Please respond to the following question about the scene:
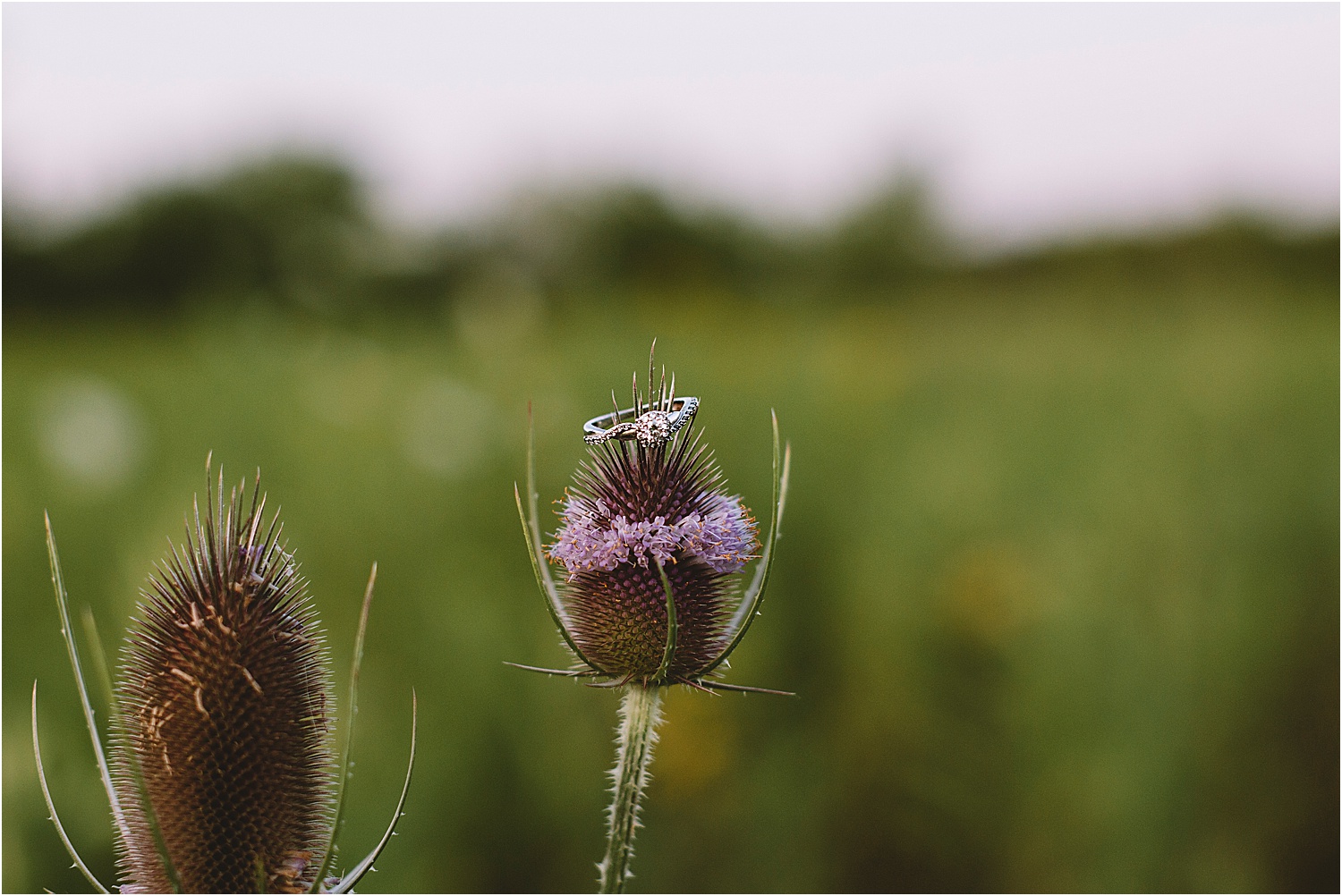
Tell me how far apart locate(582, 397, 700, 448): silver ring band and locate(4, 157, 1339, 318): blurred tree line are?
6878 mm

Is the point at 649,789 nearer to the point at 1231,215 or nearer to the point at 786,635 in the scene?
the point at 786,635

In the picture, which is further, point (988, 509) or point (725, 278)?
point (725, 278)

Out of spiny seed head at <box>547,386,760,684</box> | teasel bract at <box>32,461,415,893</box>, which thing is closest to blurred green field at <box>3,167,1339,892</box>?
teasel bract at <box>32,461,415,893</box>

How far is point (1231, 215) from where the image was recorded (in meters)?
8.17

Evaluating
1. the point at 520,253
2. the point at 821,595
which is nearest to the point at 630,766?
the point at 821,595

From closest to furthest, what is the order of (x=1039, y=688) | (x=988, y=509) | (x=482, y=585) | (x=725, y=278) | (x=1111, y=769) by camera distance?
1. (x=1111, y=769)
2. (x=1039, y=688)
3. (x=482, y=585)
4. (x=988, y=509)
5. (x=725, y=278)

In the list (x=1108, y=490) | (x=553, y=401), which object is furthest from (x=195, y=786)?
(x=1108, y=490)

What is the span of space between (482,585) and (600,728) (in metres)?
1.05

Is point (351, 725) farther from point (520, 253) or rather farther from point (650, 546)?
point (520, 253)

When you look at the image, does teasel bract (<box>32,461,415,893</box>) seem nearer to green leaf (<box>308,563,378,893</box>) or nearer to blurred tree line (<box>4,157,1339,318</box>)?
green leaf (<box>308,563,378,893</box>)

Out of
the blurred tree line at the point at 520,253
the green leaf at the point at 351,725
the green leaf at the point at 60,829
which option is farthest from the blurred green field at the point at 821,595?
the green leaf at the point at 351,725

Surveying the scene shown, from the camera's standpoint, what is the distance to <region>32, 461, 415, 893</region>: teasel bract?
120cm

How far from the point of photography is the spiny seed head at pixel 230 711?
120 cm

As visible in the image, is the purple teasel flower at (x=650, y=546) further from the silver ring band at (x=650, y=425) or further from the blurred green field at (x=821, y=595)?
the blurred green field at (x=821, y=595)
